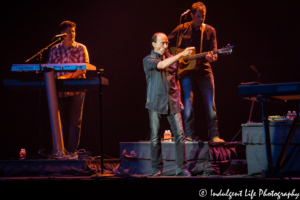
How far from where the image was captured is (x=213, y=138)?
4703 millimetres

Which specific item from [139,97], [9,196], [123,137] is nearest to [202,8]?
[139,97]

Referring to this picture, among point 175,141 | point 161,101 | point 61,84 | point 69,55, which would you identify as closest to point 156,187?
point 175,141

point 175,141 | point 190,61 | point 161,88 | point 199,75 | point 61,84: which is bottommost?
point 175,141

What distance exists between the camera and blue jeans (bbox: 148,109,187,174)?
367 cm

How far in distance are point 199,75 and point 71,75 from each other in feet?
6.41

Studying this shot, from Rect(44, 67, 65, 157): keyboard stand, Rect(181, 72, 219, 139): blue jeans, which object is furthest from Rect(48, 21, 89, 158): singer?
Rect(181, 72, 219, 139): blue jeans

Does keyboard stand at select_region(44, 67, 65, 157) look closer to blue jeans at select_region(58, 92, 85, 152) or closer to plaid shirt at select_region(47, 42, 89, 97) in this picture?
blue jeans at select_region(58, 92, 85, 152)

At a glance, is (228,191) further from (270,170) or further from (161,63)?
(161,63)

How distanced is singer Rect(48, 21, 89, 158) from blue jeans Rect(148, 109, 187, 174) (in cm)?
150

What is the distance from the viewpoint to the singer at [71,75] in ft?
16.0

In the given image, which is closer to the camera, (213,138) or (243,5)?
(213,138)

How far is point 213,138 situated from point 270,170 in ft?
5.62

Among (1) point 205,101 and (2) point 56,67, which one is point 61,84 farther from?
(1) point 205,101

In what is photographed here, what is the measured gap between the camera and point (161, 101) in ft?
12.2
